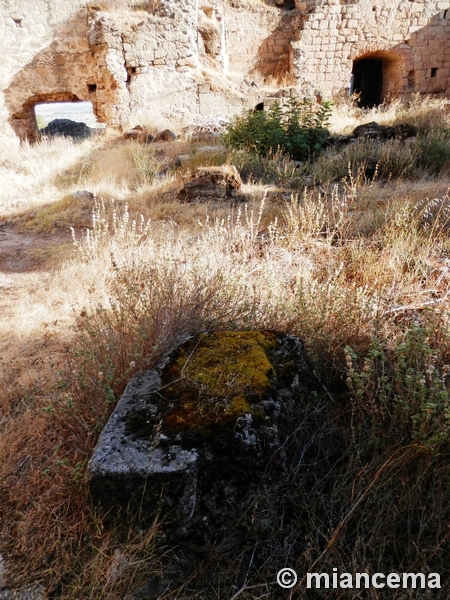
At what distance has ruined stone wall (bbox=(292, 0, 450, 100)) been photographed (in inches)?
546

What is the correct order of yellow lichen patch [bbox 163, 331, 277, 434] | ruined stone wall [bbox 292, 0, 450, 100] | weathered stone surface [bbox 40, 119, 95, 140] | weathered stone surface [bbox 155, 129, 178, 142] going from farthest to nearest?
weathered stone surface [bbox 40, 119, 95, 140] → ruined stone wall [bbox 292, 0, 450, 100] → weathered stone surface [bbox 155, 129, 178, 142] → yellow lichen patch [bbox 163, 331, 277, 434]

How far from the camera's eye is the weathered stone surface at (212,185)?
623cm

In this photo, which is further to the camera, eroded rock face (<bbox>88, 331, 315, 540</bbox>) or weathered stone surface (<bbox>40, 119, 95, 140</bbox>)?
weathered stone surface (<bbox>40, 119, 95, 140</bbox>)

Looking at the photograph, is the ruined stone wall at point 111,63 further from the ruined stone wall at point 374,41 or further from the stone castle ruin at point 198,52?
the ruined stone wall at point 374,41

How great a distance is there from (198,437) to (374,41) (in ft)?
54.7

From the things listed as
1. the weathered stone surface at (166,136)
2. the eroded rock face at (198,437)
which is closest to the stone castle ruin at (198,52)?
the weathered stone surface at (166,136)

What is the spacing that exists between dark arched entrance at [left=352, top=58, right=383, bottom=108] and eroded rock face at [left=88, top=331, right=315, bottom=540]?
58.5 feet

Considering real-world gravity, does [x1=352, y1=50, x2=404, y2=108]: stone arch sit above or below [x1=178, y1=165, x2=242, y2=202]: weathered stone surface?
above

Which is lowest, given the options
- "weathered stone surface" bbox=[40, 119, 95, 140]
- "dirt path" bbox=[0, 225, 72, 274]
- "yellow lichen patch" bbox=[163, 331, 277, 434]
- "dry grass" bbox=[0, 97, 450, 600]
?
"dirt path" bbox=[0, 225, 72, 274]

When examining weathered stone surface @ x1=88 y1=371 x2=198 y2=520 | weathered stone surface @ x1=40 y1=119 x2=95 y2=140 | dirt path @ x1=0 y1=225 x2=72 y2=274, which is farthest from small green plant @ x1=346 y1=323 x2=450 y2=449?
weathered stone surface @ x1=40 y1=119 x2=95 y2=140

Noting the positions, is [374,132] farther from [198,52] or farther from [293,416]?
[293,416]

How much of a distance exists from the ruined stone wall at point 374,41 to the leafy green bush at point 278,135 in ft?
23.2

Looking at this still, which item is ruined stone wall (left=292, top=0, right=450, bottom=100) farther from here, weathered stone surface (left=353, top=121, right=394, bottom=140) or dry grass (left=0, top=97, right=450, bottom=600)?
dry grass (left=0, top=97, right=450, bottom=600)

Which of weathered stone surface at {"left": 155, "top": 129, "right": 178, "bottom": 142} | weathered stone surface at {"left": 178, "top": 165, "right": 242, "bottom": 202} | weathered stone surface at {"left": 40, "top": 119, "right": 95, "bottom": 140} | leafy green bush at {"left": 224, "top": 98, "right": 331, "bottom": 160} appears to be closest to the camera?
weathered stone surface at {"left": 178, "top": 165, "right": 242, "bottom": 202}
